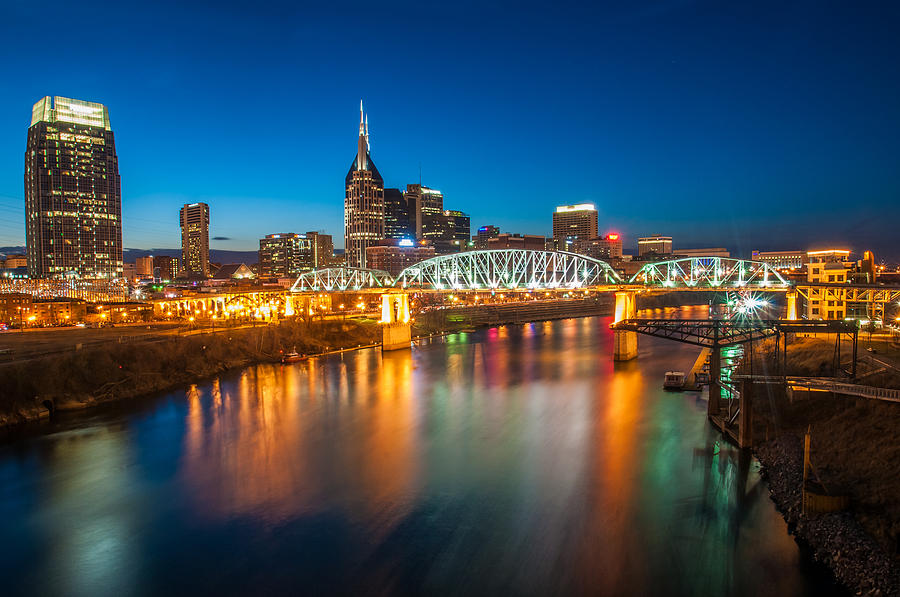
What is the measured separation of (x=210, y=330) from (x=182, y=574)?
99.2ft

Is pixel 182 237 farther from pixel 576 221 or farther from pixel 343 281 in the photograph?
pixel 343 281

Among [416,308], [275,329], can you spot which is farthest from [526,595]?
[416,308]

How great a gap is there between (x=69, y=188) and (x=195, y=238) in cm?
7554

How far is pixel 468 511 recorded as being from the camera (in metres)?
12.4

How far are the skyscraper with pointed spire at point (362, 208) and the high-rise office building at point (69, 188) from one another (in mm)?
47823

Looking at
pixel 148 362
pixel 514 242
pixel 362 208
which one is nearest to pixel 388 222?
pixel 362 208

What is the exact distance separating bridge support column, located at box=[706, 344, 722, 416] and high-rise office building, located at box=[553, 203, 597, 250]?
520 ft

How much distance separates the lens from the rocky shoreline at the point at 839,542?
8.21 m

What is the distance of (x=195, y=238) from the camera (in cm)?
16538

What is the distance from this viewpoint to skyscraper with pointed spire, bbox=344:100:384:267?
128 meters

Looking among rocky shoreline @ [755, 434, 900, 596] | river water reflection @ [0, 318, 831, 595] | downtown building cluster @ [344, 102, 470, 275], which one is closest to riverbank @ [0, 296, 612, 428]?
river water reflection @ [0, 318, 831, 595]

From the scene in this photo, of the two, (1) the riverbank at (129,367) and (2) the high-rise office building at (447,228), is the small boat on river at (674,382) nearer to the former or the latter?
(1) the riverbank at (129,367)

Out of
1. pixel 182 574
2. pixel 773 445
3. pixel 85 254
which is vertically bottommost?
pixel 182 574

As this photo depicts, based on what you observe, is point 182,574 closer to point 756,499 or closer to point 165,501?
point 165,501
